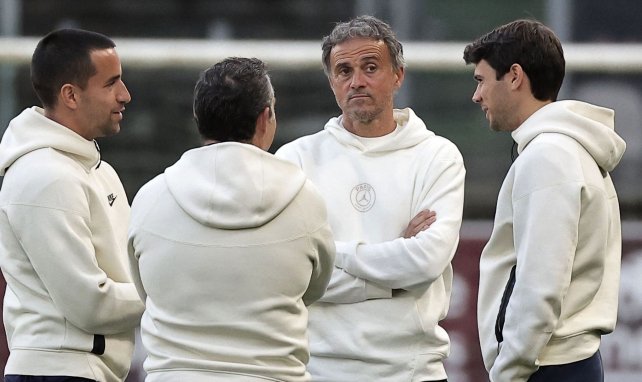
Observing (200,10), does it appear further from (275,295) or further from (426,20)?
(275,295)

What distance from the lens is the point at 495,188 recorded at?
334 inches

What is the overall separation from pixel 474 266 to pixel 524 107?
338 centimetres

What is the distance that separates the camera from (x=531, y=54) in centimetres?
381

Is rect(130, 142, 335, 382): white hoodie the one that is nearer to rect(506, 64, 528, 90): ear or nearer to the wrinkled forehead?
rect(506, 64, 528, 90): ear

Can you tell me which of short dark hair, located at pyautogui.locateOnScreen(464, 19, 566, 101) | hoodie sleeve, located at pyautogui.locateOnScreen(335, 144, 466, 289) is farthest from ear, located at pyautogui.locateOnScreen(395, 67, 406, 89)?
short dark hair, located at pyautogui.locateOnScreen(464, 19, 566, 101)

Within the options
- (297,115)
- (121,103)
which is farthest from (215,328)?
(297,115)

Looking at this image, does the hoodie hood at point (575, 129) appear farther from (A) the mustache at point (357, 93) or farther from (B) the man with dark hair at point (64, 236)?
(B) the man with dark hair at point (64, 236)

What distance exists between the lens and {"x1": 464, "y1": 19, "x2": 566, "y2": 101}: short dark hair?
3.81 metres

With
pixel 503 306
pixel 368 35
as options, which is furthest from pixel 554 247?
pixel 368 35

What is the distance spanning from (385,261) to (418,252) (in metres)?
Result: 0.10

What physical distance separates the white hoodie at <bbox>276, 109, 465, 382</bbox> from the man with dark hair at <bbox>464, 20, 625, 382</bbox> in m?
0.21

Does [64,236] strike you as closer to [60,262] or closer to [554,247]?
[60,262]

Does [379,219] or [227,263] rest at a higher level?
[227,263]

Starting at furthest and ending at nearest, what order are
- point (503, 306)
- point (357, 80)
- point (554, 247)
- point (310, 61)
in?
1. point (310, 61)
2. point (357, 80)
3. point (503, 306)
4. point (554, 247)
